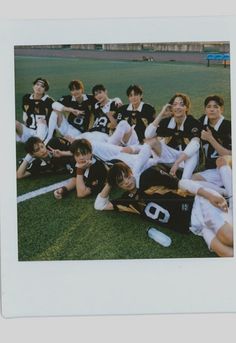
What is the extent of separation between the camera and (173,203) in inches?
90.1

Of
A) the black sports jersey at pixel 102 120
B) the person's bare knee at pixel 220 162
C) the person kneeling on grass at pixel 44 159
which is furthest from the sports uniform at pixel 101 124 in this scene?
the person's bare knee at pixel 220 162

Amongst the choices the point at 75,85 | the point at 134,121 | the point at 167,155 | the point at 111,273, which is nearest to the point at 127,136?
the point at 134,121

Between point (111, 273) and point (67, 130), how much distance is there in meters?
0.62

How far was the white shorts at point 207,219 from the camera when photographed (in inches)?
89.4

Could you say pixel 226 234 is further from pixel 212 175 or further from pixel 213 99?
pixel 213 99

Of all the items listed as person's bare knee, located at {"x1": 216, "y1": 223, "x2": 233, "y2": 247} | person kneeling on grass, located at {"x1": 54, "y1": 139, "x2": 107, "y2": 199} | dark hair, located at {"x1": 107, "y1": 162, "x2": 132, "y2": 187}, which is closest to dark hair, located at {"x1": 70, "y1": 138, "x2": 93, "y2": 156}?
person kneeling on grass, located at {"x1": 54, "y1": 139, "x2": 107, "y2": 199}

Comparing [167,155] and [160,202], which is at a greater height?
[167,155]

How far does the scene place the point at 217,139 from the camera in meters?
2.29

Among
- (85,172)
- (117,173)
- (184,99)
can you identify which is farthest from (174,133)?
(85,172)

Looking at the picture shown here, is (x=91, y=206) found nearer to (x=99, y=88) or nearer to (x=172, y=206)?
(x=172, y=206)

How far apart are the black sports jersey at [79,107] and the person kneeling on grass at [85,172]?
2.5 inches

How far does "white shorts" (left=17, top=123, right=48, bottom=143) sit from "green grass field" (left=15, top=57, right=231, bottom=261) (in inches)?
1.5

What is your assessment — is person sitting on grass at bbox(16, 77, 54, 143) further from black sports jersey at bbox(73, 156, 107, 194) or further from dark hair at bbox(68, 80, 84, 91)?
black sports jersey at bbox(73, 156, 107, 194)

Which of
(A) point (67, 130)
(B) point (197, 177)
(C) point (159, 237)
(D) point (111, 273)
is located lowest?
(D) point (111, 273)
